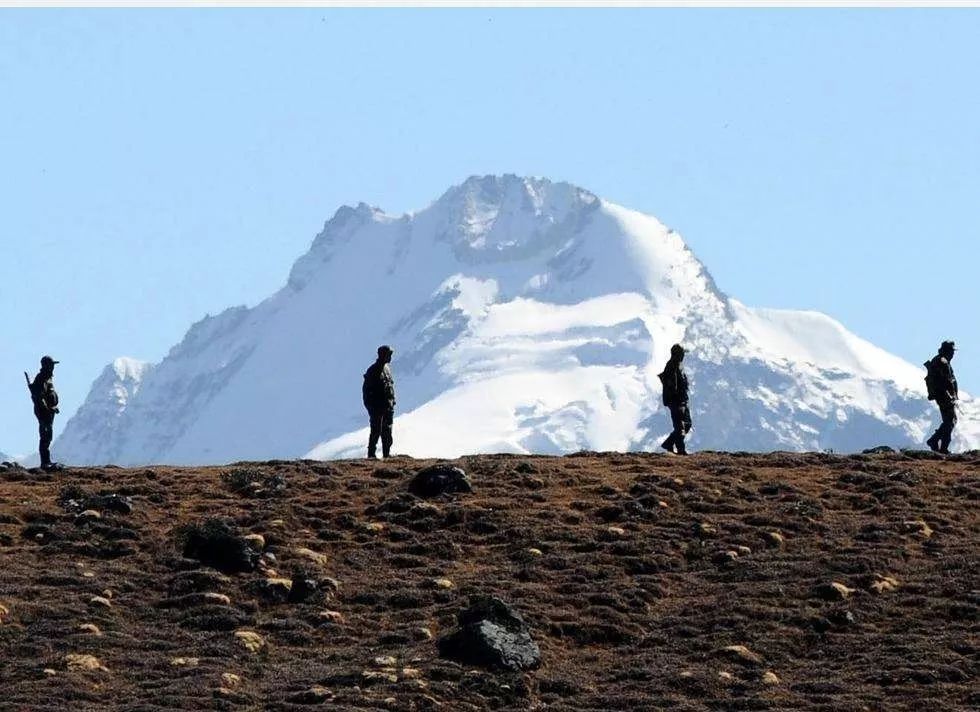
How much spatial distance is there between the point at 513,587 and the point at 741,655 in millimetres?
5070

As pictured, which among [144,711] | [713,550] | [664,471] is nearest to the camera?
[144,711]

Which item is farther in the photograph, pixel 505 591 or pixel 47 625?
pixel 505 591

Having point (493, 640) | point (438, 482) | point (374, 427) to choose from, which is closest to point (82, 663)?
point (493, 640)

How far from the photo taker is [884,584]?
40.8 meters

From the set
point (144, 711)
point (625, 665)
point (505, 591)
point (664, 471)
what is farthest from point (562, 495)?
point (144, 711)

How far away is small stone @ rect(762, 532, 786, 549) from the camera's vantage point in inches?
1725

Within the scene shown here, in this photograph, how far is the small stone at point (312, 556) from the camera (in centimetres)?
4200

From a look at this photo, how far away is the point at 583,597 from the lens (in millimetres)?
40188

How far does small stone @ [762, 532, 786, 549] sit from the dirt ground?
0.15 ft

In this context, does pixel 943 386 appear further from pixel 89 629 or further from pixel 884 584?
pixel 89 629

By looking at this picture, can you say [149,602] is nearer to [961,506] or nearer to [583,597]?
[583,597]

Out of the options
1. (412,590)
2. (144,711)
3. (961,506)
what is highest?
(961,506)

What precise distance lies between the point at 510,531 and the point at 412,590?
433cm

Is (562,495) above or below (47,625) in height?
above
